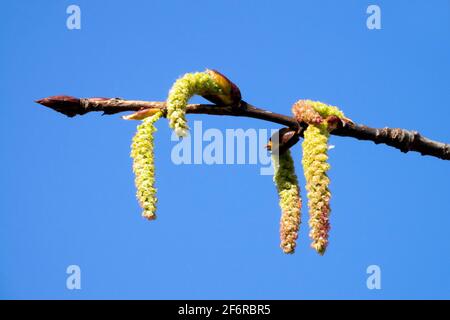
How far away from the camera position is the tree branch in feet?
7.66

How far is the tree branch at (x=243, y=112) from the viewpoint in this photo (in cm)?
234

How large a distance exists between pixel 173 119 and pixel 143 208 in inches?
9.6

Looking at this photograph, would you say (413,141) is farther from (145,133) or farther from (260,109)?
(145,133)

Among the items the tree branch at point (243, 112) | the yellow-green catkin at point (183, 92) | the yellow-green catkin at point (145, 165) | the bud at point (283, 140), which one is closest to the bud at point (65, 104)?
the tree branch at point (243, 112)

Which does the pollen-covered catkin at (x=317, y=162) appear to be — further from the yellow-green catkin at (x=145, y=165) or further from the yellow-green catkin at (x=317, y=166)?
the yellow-green catkin at (x=145, y=165)

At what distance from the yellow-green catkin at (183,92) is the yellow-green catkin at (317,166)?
0.28m

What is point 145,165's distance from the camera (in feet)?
7.13

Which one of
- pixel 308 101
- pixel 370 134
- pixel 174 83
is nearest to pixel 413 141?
pixel 370 134

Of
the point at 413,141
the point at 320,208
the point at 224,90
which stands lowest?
the point at 320,208

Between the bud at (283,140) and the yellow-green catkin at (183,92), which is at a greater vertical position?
the yellow-green catkin at (183,92)

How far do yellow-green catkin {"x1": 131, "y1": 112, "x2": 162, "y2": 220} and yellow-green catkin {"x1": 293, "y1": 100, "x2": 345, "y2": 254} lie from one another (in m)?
0.42

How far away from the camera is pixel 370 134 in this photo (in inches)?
94.2

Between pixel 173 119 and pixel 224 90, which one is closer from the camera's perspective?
pixel 173 119

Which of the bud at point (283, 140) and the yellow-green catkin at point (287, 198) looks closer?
the yellow-green catkin at point (287, 198)
